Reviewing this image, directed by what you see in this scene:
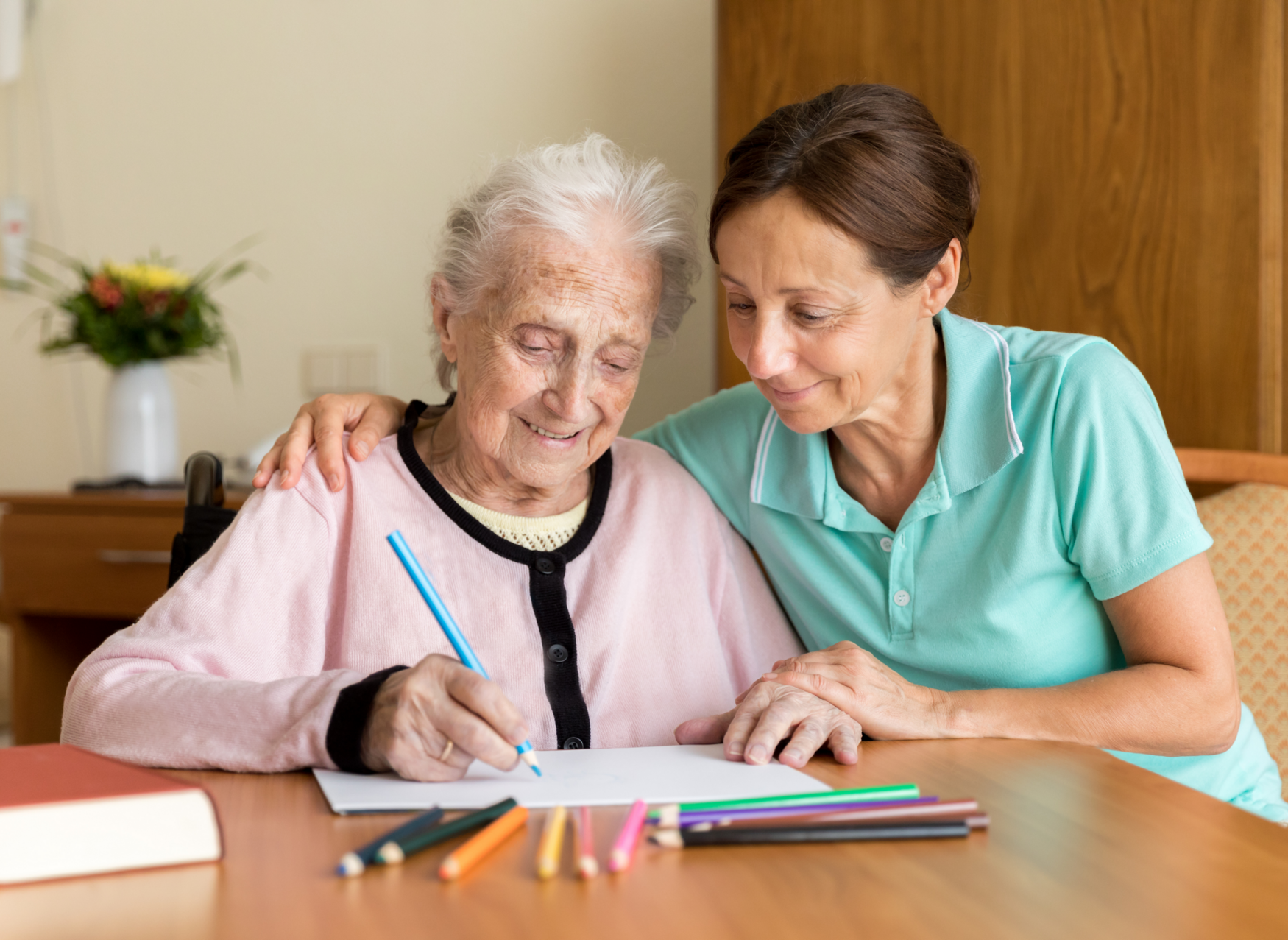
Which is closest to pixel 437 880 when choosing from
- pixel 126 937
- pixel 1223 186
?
pixel 126 937

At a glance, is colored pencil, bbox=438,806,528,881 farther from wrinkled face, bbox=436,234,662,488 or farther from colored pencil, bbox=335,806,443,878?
wrinkled face, bbox=436,234,662,488

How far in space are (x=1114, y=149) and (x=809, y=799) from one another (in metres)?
1.43

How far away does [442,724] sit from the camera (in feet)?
2.62

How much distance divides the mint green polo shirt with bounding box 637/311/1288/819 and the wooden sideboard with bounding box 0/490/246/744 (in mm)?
1281

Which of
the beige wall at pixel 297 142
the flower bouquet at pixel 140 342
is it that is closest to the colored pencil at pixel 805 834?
the beige wall at pixel 297 142

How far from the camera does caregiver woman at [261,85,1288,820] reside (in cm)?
106

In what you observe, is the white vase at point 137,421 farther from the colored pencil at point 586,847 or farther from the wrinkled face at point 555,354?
the colored pencil at point 586,847

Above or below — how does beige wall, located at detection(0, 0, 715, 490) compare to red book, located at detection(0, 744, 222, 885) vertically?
above

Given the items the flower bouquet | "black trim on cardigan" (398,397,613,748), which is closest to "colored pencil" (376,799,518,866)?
"black trim on cardigan" (398,397,613,748)

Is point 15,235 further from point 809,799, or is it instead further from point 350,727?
point 809,799

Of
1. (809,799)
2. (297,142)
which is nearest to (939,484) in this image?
(809,799)

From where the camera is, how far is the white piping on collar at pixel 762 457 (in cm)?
133

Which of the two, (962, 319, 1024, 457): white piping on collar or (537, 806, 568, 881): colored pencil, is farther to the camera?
(962, 319, 1024, 457): white piping on collar

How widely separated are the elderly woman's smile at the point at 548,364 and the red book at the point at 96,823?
606 mm
